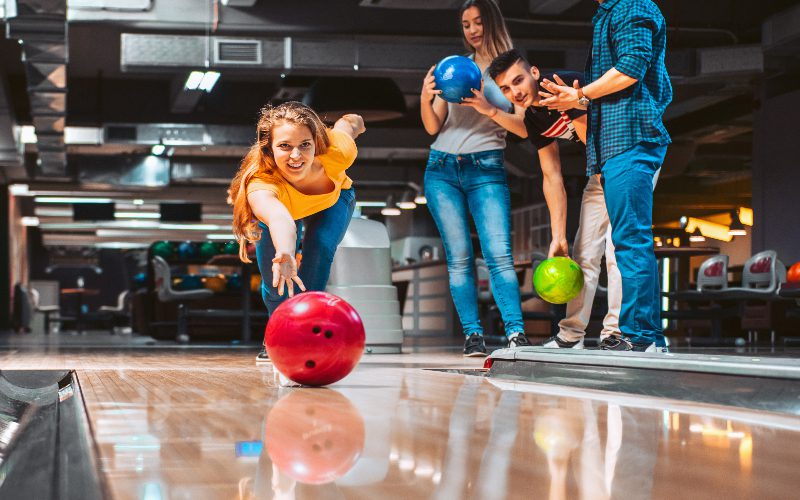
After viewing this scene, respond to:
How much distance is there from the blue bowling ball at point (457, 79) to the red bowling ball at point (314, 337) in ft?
4.94

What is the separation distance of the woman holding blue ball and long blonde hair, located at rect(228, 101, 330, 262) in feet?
3.44

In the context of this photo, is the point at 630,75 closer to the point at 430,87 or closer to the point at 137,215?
the point at 430,87

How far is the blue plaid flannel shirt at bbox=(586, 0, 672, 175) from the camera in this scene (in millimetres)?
2725

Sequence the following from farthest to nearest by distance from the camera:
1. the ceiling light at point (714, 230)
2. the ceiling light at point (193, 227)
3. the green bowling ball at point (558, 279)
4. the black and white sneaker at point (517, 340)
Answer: the ceiling light at point (193, 227) → the ceiling light at point (714, 230) → the black and white sneaker at point (517, 340) → the green bowling ball at point (558, 279)

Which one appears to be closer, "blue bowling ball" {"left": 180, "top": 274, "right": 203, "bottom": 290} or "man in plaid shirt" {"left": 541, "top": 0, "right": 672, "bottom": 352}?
"man in plaid shirt" {"left": 541, "top": 0, "right": 672, "bottom": 352}

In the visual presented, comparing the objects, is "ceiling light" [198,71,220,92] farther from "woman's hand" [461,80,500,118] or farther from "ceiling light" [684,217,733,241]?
"ceiling light" [684,217,733,241]

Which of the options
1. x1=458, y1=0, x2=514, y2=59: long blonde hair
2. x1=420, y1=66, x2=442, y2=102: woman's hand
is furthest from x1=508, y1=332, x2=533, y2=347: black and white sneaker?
x1=458, y1=0, x2=514, y2=59: long blonde hair

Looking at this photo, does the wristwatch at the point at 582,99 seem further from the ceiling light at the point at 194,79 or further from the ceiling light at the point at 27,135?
the ceiling light at the point at 27,135

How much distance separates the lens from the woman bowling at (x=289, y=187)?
7.34 ft

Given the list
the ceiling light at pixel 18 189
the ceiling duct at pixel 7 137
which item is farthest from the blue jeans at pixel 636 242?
the ceiling light at pixel 18 189

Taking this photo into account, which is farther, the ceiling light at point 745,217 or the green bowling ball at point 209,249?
the ceiling light at point 745,217

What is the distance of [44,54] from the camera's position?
7.55m

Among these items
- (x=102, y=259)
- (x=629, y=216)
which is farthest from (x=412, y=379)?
(x=102, y=259)

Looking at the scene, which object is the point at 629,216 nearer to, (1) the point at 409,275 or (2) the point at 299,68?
(2) the point at 299,68
